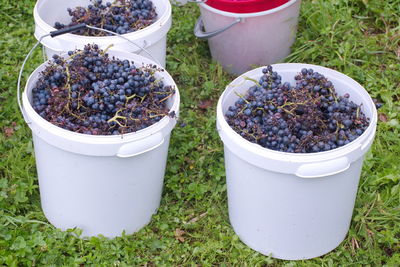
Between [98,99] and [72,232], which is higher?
[98,99]

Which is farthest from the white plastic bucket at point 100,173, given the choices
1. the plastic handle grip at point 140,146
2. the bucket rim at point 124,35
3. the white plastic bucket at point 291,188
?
the white plastic bucket at point 291,188

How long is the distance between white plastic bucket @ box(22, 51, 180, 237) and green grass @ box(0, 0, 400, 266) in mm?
88

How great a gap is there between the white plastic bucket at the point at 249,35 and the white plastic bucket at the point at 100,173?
34.7 inches

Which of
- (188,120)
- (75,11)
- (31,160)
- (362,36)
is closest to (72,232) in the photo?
(31,160)

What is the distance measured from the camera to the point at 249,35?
3615 millimetres

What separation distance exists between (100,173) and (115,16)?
108 cm

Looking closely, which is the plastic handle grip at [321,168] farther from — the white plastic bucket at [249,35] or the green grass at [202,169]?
the white plastic bucket at [249,35]

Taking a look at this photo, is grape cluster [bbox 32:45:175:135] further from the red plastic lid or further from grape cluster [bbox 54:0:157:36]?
the red plastic lid

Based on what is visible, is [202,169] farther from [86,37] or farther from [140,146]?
[86,37]

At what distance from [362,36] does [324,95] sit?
1.43m

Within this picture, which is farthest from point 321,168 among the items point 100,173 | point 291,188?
point 100,173

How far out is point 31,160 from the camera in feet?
10.3

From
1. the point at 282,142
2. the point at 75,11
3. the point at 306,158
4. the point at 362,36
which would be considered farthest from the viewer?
the point at 362,36

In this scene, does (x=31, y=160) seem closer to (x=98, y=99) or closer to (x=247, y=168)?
(x=98, y=99)
